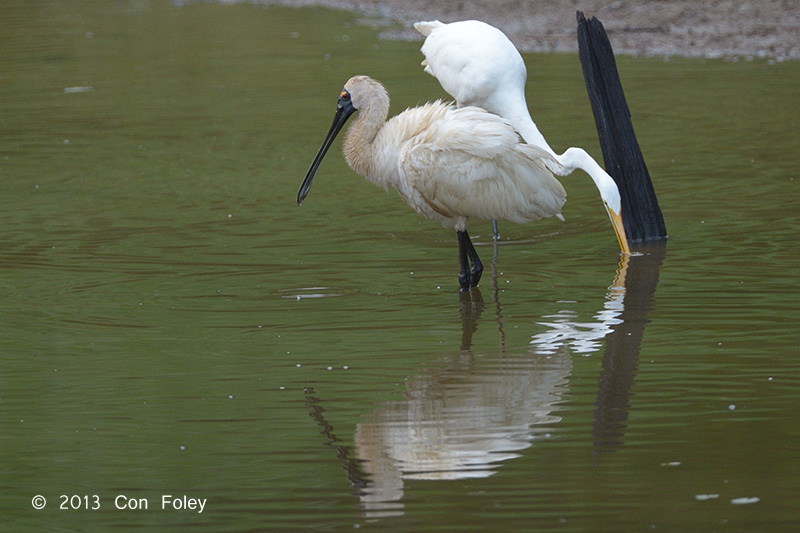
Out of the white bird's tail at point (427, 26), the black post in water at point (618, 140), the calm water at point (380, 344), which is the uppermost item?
the white bird's tail at point (427, 26)

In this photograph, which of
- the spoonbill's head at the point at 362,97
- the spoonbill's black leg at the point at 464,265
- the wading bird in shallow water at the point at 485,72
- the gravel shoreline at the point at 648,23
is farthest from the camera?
the gravel shoreline at the point at 648,23

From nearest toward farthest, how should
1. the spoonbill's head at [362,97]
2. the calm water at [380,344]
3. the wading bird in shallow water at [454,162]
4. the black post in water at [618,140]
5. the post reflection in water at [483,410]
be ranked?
the calm water at [380,344]
the post reflection in water at [483,410]
the wading bird in shallow water at [454,162]
the spoonbill's head at [362,97]
the black post in water at [618,140]

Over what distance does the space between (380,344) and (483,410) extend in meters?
1.25

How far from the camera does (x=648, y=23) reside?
19859 mm

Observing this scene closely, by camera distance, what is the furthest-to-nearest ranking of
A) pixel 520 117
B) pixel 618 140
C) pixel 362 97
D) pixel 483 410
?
1. pixel 520 117
2. pixel 618 140
3. pixel 362 97
4. pixel 483 410

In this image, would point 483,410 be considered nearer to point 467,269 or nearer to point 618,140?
point 467,269

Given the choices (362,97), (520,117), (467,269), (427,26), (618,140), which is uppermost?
(427,26)

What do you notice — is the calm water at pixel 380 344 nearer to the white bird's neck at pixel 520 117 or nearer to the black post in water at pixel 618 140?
the black post in water at pixel 618 140

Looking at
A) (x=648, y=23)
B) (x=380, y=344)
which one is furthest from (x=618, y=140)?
(x=648, y=23)

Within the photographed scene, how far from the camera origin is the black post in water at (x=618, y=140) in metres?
9.27

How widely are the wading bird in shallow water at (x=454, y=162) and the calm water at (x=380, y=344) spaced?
499mm

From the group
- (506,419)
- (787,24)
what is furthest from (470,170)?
(787,24)

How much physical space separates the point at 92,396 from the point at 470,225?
482 centimetres

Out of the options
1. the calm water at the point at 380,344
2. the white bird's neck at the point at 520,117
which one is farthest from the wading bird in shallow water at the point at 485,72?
the calm water at the point at 380,344
